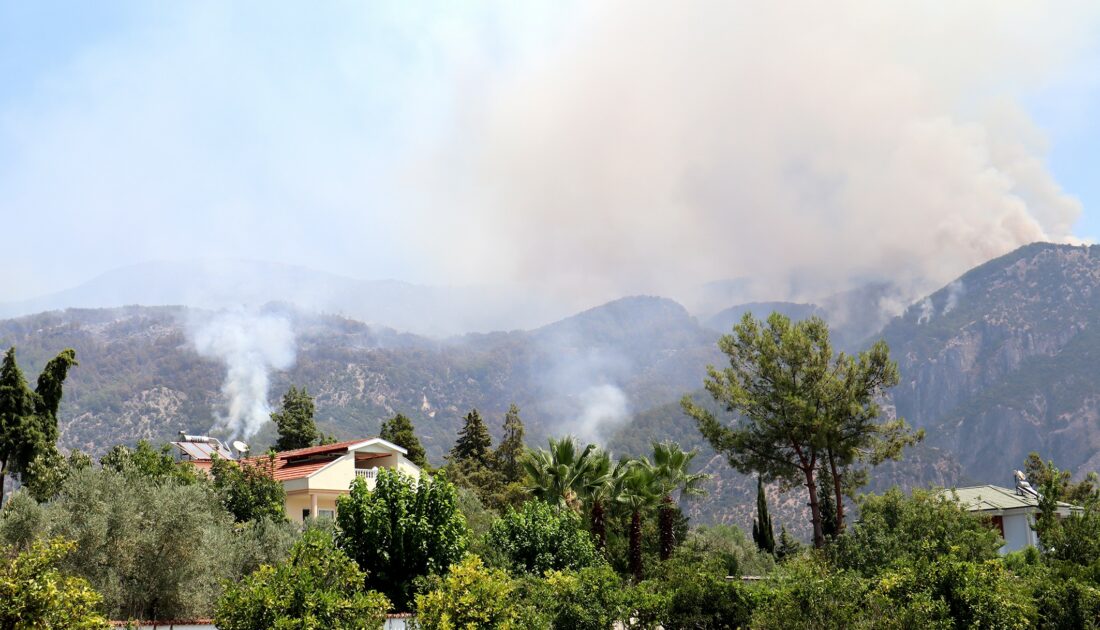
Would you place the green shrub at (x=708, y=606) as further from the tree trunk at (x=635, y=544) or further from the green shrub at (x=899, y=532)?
the tree trunk at (x=635, y=544)

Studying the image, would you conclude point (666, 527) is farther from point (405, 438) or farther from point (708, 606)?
point (405, 438)

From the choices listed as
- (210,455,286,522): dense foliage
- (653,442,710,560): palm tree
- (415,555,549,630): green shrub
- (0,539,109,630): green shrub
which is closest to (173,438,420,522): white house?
(210,455,286,522): dense foliage

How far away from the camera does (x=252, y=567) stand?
91.4ft

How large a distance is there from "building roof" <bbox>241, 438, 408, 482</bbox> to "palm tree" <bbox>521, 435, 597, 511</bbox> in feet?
37.6

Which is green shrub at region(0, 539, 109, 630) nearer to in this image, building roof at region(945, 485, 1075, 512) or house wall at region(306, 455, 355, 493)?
house wall at region(306, 455, 355, 493)

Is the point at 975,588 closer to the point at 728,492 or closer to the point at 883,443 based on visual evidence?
the point at 883,443

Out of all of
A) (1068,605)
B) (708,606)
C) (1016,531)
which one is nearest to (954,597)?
(1068,605)

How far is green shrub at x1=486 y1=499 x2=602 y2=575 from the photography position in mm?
27750

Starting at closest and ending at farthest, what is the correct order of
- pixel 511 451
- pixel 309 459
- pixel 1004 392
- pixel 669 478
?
pixel 669 478 < pixel 309 459 < pixel 511 451 < pixel 1004 392

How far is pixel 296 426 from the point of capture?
7269cm

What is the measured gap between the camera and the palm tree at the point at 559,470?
1446 inches

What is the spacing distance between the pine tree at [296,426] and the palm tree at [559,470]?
39071mm

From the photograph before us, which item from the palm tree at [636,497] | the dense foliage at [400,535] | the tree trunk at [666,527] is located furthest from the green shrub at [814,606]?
the tree trunk at [666,527]

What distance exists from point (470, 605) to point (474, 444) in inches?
2220
